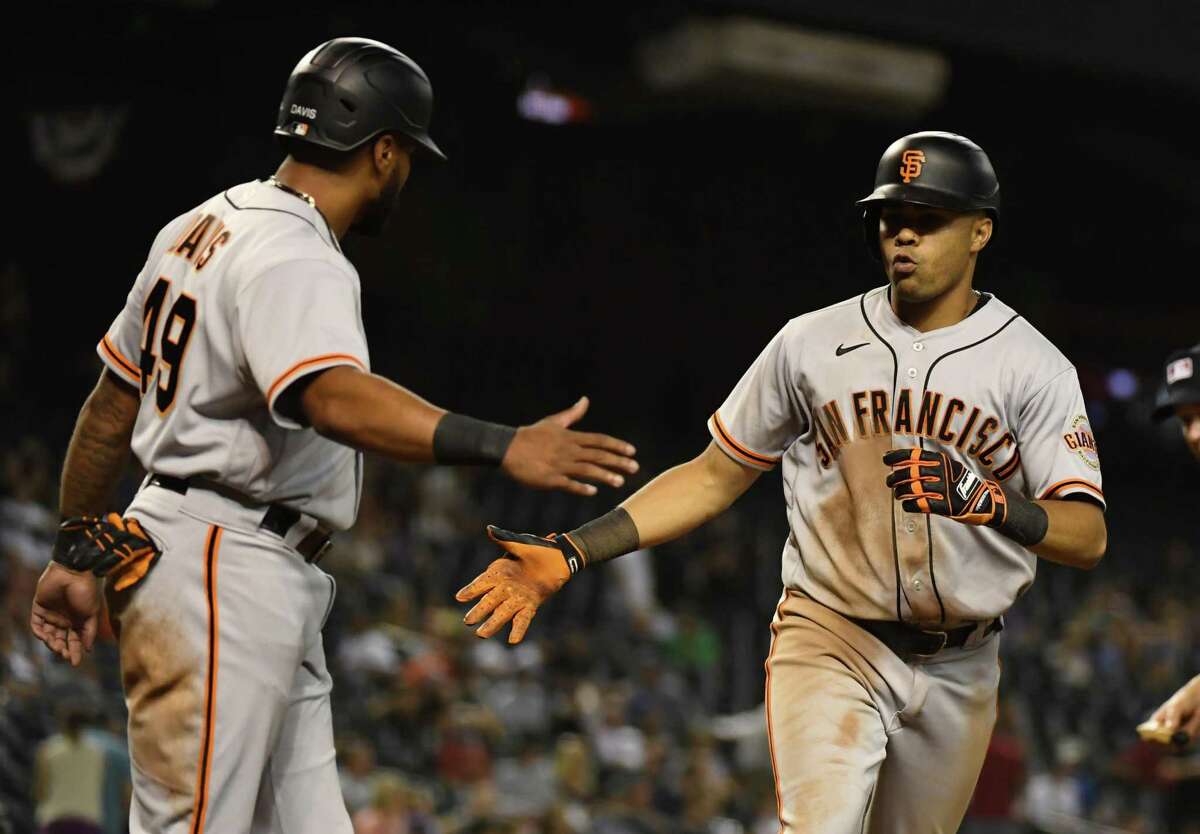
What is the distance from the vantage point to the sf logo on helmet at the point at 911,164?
145 inches

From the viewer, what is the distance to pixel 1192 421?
426 cm

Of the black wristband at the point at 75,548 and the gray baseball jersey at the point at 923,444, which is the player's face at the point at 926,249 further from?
the black wristband at the point at 75,548

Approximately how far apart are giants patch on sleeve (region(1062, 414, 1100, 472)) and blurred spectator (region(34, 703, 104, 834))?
4.96 meters

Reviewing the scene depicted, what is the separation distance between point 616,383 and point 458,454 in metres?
16.1

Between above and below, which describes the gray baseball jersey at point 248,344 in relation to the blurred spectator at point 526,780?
above

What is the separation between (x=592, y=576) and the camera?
13750 millimetres

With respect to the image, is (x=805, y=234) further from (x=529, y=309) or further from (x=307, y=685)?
(x=307, y=685)

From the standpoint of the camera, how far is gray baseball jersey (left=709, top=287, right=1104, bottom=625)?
143 inches

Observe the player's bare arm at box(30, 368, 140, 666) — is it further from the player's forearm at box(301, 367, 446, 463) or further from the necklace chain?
the player's forearm at box(301, 367, 446, 463)

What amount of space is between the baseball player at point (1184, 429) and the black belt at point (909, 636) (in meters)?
0.61

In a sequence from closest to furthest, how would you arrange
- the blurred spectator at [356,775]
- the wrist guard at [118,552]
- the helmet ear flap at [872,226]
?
the wrist guard at [118,552] → the helmet ear flap at [872,226] → the blurred spectator at [356,775]

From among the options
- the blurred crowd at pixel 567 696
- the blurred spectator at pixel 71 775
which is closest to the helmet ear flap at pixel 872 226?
the blurred crowd at pixel 567 696

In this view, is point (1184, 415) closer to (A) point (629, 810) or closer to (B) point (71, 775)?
(B) point (71, 775)

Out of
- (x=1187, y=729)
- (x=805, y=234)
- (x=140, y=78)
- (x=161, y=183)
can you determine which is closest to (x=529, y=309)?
(x=805, y=234)
